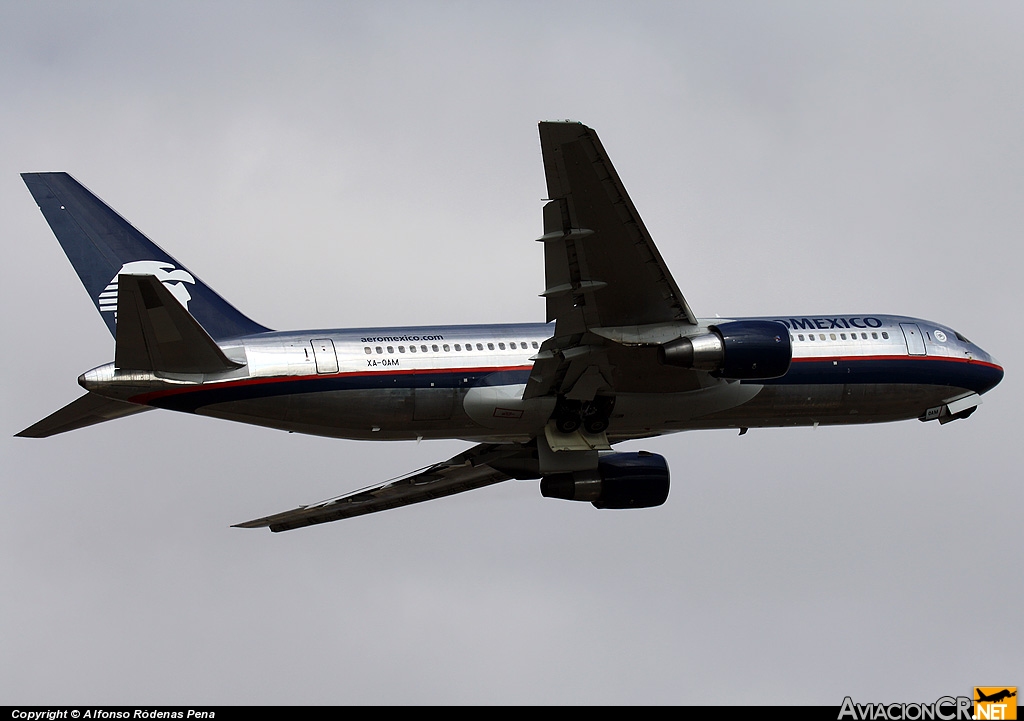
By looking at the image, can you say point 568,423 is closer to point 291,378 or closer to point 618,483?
point 618,483

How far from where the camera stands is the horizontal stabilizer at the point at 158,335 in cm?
3728

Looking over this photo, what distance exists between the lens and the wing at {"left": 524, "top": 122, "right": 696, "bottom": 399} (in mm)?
37250

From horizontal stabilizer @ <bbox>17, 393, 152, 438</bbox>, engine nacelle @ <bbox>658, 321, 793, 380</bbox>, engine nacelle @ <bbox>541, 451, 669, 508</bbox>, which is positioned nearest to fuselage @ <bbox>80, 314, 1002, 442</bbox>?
engine nacelle @ <bbox>658, 321, 793, 380</bbox>

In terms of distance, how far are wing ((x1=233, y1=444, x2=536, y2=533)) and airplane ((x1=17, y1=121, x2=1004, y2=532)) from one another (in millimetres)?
→ 2237

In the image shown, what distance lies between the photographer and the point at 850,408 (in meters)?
47.5

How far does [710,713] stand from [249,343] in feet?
53.4

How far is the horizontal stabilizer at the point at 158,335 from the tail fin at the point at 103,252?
3.59 metres

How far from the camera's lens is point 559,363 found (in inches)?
1692

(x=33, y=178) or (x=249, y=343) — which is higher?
(x=33, y=178)

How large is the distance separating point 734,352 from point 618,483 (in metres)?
8.99

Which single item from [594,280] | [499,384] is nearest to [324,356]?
[499,384]

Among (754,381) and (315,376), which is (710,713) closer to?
(754,381)

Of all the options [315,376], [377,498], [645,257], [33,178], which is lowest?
[377,498]

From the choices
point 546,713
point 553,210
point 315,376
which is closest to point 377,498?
point 315,376
